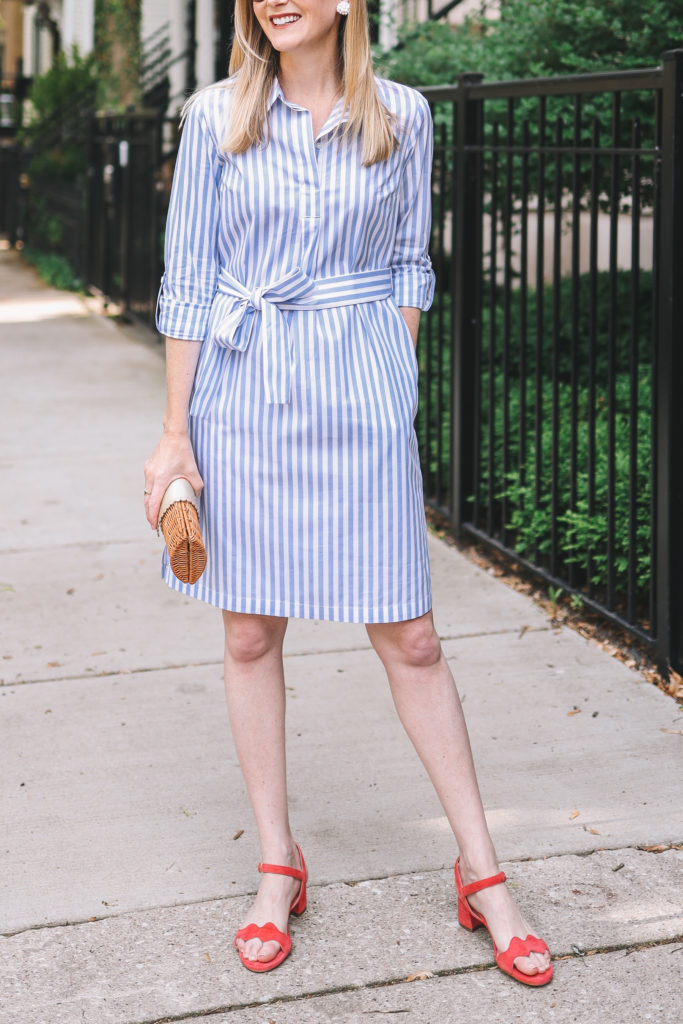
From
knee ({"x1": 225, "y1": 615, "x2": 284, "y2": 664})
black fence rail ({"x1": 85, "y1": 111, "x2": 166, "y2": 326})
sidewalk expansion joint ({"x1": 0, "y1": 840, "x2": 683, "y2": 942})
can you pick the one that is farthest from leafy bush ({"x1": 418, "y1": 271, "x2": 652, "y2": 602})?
black fence rail ({"x1": 85, "y1": 111, "x2": 166, "y2": 326})

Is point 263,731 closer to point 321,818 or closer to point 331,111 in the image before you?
point 321,818

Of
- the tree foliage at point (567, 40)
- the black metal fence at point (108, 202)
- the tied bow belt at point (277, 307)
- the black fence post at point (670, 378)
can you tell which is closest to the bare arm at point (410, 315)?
the tied bow belt at point (277, 307)

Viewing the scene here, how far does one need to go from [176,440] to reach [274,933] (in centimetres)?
100

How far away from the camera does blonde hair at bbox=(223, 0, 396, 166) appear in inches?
102

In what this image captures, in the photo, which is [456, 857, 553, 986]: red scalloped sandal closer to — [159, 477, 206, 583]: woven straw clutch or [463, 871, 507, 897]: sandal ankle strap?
[463, 871, 507, 897]: sandal ankle strap

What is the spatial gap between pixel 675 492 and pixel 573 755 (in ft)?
2.74

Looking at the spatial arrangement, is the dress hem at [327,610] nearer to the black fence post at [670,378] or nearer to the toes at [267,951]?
the toes at [267,951]

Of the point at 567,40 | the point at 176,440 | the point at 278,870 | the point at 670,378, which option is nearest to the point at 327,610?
the point at 176,440

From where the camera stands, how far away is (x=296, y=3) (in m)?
2.59

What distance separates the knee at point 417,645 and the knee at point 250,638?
0.26 m

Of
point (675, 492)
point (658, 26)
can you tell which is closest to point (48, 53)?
point (658, 26)

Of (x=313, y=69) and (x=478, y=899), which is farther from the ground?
(x=313, y=69)

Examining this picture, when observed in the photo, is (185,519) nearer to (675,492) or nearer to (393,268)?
(393,268)

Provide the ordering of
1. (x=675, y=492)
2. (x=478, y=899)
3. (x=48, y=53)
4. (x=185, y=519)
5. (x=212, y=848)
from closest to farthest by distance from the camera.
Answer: (x=185, y=519)
(x=478, y=899)
(x=212, y=848)
(x=675, y=492)
(x=48, y=53)
